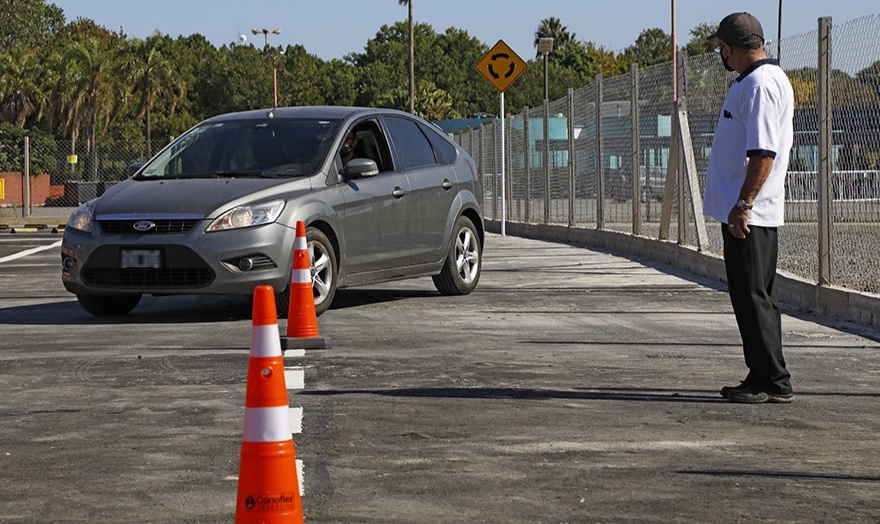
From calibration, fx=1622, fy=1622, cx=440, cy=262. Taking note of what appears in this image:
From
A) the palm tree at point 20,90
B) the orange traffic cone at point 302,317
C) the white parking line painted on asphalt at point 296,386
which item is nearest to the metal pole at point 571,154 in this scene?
the orange traffic cone at point 302,317

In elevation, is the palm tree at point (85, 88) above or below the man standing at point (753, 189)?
above

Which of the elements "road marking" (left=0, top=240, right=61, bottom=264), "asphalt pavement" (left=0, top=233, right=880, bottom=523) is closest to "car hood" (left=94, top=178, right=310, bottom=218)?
"asphalt pavement" (left=0, top=233, right=880, bottom=523)

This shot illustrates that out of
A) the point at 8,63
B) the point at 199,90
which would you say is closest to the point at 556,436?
the point at 8,63

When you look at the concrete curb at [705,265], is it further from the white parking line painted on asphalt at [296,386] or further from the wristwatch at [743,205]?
the white parking line painted on asphalt at [296,386]

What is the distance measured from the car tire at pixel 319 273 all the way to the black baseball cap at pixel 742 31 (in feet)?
15.0

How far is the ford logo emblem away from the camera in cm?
1133

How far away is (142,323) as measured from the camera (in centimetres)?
1146

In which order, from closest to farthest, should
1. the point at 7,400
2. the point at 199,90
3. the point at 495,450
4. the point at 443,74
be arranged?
1. the point at 495,450
2. the point at 7,400
3. the point at 199,90
4. the point at 443,74

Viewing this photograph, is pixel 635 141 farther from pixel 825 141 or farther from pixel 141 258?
pixel 141 258

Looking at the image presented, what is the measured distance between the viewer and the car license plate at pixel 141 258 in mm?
11266

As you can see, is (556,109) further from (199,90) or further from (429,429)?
(199,90)

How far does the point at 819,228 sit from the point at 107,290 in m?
5.18

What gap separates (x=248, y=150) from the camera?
12.4m

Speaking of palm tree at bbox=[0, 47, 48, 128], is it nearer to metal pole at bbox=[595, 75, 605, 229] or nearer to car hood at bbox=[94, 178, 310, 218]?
metal pole at bbox=[595, 75, 605, 229]
